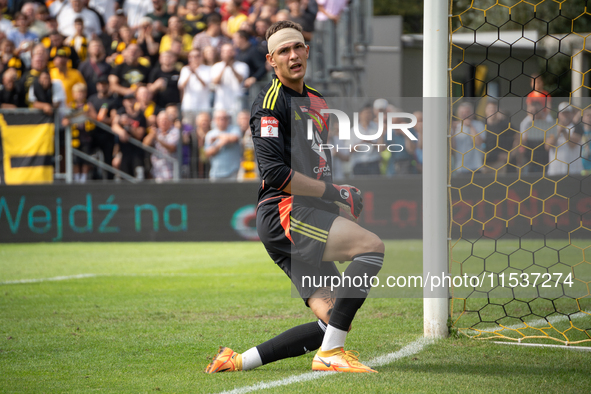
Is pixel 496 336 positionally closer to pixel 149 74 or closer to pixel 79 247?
pixel 79 247

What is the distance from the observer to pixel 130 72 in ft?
45.5

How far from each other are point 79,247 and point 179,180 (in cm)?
209

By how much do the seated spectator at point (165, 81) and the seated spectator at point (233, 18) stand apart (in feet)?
5.17

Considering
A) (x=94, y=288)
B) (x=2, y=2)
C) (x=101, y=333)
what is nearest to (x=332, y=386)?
(x=101, y=333)

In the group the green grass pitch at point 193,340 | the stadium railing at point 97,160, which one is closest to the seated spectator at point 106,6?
the stadium railing at point 97,160

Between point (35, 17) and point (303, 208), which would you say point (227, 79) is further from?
point (303, 208)

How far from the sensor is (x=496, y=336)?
4.59 meters

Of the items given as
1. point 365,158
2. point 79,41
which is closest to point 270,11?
point 79,41

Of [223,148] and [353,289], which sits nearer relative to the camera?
[353,289]

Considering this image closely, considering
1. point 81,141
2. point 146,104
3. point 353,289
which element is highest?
point 146,104

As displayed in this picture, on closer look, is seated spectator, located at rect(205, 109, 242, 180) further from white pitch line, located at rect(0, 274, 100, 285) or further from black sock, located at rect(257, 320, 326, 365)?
black sock, located at rect(257, 320, 326, 365)

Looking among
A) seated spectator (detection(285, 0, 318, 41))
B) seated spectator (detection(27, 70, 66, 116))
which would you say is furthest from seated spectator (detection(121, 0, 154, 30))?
seated spectator (detection(285, 0, 318, 41))

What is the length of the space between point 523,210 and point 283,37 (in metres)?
8.34

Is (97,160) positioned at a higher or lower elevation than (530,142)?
lower
